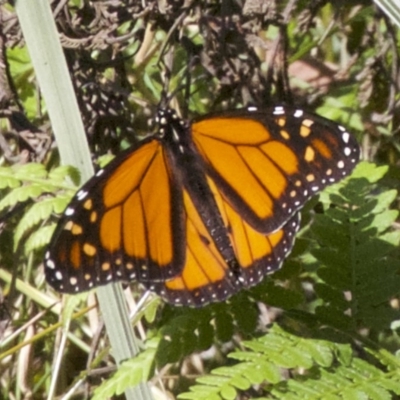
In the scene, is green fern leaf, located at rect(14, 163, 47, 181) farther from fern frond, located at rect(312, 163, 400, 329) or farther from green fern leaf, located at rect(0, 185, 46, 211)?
fern frond, located at rect(312, 163, 400, 329)

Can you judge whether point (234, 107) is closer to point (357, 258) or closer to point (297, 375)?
point (357, 258)

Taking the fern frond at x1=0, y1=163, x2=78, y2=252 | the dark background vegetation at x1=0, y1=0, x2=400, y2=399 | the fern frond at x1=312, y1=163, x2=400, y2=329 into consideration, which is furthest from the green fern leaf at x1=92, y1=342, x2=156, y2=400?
the fern frond at x1=312, y1=163, x2=400, y2=329

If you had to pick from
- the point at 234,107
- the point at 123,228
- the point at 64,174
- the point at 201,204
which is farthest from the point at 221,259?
the point at 234,107

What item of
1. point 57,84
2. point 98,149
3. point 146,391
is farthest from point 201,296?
point 98,149

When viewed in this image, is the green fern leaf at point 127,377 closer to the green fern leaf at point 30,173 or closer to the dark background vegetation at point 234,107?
the dark background vegetation at point 234,107

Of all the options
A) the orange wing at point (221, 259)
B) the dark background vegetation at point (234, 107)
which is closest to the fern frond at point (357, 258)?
the dark background vegetation at point (234, 107)
